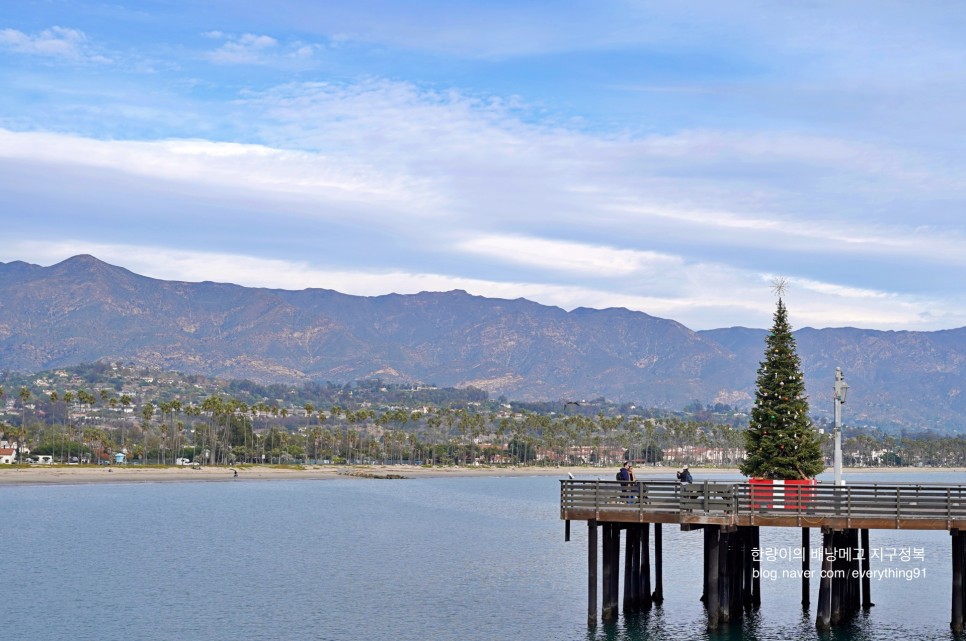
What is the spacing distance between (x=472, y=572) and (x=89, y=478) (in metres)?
129

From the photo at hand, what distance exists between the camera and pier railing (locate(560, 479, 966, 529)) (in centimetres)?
4553

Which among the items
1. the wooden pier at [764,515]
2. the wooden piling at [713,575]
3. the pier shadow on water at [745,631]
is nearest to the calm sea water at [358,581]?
the pier shadow on water at [745,631]

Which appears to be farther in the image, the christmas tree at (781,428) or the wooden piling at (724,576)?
the christmas tree at (781,428)

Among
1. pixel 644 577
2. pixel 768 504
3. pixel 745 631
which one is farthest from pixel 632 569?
pixel 768 504

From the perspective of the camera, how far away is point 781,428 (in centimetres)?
5556

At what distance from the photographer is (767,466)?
181 feet

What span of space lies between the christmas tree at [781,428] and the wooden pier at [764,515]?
165 inches

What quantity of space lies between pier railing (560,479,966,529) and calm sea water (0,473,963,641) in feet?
17.8

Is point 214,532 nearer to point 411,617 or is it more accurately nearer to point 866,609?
point 411,617

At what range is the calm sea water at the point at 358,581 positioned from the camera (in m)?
53.9

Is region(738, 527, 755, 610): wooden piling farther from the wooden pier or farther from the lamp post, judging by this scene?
the lamp post

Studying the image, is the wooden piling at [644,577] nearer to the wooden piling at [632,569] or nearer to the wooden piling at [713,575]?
the wooden piling at [632,569]

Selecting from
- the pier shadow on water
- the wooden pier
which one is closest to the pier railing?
the wooden pier

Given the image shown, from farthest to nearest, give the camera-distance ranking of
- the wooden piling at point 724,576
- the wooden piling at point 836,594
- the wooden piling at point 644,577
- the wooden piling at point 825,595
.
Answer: the wooden piling at point 644,577 → the wooden piling at point 836,594 → the wooden piling at point 724,576 → the wooden piling at point 825,595
